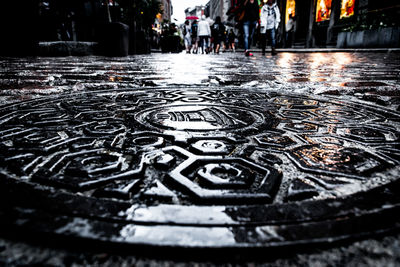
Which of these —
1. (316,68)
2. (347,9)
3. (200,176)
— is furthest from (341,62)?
(347,9)

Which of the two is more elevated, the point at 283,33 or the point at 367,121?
the point at 283,33

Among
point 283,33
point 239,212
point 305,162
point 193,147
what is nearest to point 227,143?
point 193,147

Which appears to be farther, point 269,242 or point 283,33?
point 283,33

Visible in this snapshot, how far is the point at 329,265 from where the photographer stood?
50 centimetres

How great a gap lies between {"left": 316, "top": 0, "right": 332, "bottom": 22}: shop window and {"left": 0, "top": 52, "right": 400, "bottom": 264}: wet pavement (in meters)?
17.7

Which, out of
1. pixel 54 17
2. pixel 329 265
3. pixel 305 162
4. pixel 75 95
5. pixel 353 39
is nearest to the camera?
pixel 329 265

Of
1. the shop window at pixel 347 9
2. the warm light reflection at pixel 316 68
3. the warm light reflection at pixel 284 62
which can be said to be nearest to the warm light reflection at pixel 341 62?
the warm light reflection at pixel 316 68

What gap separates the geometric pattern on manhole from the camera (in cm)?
57

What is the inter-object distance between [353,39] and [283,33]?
26.4ft

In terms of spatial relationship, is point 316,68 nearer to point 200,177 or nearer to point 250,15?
point 200,177

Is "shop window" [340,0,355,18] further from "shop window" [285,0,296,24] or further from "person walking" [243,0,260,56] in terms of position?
"person walking" [243,0,260,56]

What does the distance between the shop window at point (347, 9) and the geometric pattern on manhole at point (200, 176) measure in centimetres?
1607

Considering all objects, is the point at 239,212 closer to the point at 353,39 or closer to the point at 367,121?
the point at 367,121

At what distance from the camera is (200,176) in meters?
0.77
